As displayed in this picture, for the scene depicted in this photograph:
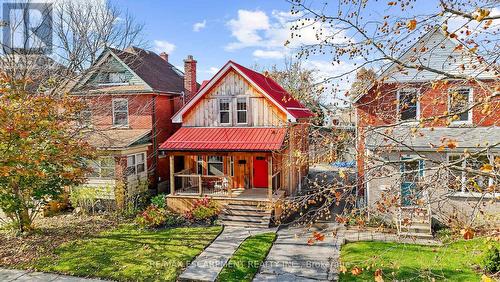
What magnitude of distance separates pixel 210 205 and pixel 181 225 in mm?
1665

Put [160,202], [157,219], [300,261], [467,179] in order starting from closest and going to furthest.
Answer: [467,179]
[300,261]
[157,219]
[160,202]

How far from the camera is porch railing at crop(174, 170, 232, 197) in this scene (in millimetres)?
17297

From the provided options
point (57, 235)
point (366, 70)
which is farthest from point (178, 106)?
point (366, 70)

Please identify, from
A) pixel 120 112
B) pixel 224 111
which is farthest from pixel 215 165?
pixel 120 112

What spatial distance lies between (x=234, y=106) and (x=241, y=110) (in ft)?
1.49

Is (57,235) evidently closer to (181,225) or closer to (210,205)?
(181,225)

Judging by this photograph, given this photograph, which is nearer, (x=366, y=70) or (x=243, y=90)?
(x=366, y=70)

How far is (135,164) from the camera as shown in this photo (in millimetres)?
19578

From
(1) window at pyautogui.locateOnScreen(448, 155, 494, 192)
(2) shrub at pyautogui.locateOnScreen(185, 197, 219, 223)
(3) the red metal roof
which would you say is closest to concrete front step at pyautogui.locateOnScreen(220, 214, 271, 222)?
(2) shrub at pyautogui.locateOnScreen(185, 197, 219, 223)

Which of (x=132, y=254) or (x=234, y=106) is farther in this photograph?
(x=234, y=106)

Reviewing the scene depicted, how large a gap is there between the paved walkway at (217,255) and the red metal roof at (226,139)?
12.9 ft

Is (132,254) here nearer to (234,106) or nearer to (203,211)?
(203,211)

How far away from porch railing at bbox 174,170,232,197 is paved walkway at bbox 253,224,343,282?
4.76 m

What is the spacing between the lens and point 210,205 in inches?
651
